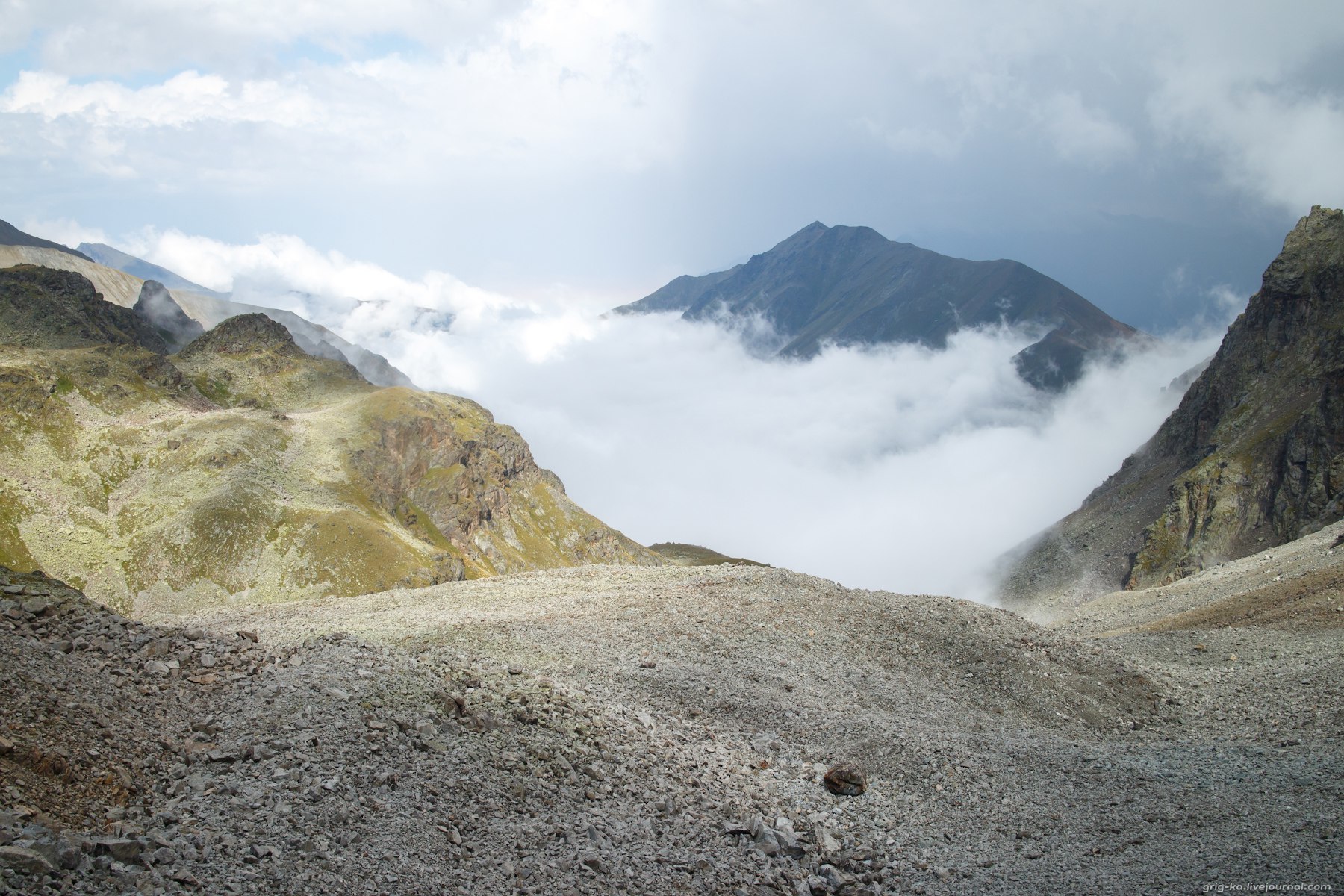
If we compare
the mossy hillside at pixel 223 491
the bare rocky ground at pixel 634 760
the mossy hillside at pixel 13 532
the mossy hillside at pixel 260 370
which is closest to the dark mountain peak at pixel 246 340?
the mossy hillside at pixel 260 370

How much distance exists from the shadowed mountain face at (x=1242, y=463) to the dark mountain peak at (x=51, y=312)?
16803 centimetres

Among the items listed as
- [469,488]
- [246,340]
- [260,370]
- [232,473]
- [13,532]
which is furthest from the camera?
[246,340]

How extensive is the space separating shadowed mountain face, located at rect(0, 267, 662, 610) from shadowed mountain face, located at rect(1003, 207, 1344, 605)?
93.1 m

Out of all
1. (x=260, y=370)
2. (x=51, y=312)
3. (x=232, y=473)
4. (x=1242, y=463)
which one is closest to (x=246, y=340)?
(x=260, y=370)

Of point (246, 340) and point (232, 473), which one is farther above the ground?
point (246, 340)

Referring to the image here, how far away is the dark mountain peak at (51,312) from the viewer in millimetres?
134250

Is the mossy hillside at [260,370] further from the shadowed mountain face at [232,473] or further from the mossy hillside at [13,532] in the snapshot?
the mossy hillside at [13,532]

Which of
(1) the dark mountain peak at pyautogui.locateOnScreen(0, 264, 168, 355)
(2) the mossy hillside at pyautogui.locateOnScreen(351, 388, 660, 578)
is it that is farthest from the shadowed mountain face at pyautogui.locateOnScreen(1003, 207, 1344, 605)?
(1) the dark mountain peak at pyautogui.locateOnScreen(0, 264, 168, 355)

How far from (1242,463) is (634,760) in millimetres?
125143

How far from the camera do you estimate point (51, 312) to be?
5541 inches

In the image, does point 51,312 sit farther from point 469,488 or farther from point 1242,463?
point 1242,463

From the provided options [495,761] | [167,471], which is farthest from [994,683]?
[167,471]

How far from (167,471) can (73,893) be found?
10360 centimetres

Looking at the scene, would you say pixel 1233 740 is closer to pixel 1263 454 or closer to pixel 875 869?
pixel 875 869
